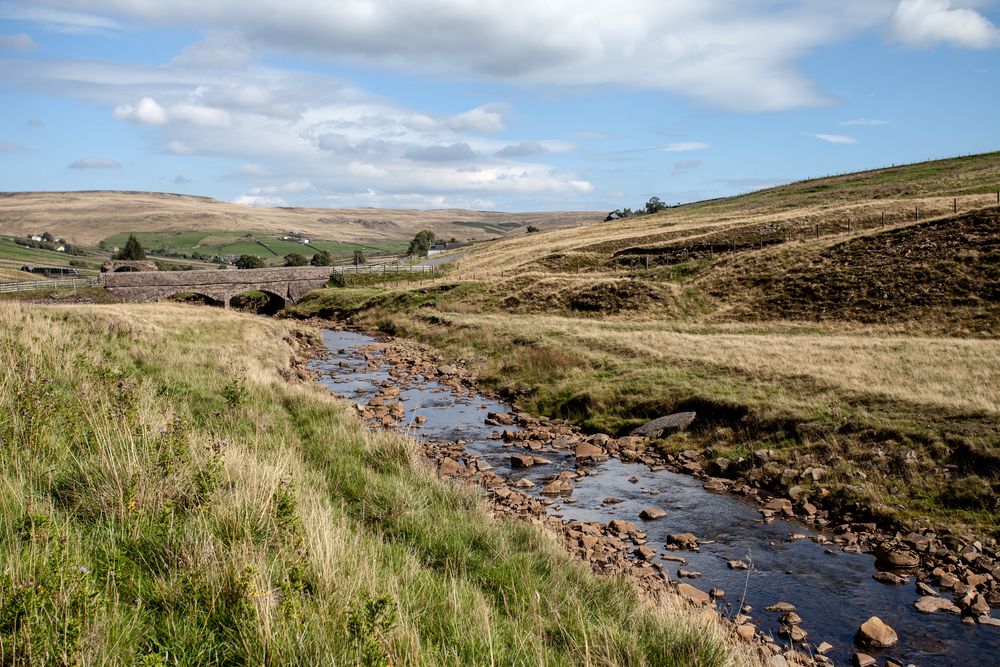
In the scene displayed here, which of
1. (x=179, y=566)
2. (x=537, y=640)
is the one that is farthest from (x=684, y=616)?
(x=179, y=566)

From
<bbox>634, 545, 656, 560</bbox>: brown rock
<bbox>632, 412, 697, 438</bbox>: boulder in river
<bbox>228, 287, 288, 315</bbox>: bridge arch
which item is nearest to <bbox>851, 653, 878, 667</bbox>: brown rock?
<bbox>634, 545, 656, 560</bbox>: brown rock

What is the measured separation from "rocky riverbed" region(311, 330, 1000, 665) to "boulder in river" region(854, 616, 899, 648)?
2 centimetres

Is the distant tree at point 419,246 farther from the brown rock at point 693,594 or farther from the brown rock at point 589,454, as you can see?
the brown rock at point 693,594

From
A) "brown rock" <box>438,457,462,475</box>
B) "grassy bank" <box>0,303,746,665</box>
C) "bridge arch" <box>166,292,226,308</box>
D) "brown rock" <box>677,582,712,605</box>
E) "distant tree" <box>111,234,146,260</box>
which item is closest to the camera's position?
"grassy bank" <box>0,303,746,665</box>

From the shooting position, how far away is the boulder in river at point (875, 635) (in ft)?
31.3

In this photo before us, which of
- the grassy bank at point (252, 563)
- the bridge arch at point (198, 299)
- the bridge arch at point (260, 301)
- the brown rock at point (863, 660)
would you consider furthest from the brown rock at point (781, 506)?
the bridge arch at point (260, 301)

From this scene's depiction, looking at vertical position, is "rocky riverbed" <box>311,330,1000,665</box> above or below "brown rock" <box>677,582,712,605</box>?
below

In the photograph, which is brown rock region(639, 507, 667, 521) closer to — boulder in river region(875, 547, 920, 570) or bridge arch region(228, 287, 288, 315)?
boulder in river region(875, 547, 920, 570)

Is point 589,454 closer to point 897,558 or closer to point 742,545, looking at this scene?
point 742,545

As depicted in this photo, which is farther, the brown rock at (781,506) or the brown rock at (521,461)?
the brown rock at (521,461)

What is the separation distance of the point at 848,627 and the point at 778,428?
903 cm

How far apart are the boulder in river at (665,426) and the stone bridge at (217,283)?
5966 centimetres

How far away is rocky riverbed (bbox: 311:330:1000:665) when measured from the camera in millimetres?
9875

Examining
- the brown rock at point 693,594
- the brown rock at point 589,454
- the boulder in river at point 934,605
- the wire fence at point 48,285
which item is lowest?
the brown rock at point 589,454
